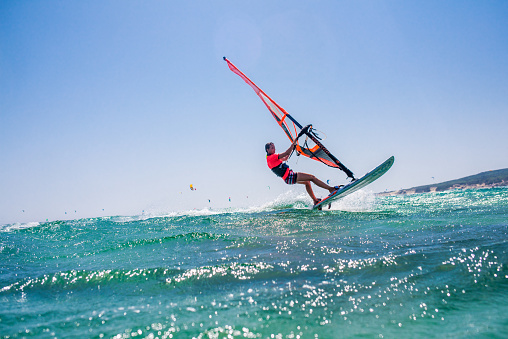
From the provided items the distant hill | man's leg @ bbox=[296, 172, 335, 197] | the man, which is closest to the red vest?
the man

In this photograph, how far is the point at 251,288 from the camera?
3496 millimetres

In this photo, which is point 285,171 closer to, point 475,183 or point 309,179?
point 309,179

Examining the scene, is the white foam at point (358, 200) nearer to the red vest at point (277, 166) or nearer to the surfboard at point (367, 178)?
the surfboard at point (367, 178)

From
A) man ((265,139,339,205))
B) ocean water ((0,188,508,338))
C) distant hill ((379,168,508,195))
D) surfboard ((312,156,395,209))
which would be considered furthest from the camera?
distant hill ((379,168,508,195))

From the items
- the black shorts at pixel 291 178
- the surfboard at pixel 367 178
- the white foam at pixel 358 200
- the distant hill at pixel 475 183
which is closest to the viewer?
the surfboard at pixel 367 178

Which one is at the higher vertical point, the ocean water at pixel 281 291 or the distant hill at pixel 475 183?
the ocean water at pixel 281 291

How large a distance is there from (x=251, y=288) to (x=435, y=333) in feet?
6.24

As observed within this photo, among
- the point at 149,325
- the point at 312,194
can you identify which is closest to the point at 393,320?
the point at 149,325

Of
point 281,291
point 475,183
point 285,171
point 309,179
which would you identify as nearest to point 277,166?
point 285,171

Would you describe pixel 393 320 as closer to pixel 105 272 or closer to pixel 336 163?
pixel 105 272

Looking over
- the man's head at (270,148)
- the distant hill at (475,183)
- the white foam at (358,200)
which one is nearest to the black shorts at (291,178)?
the man's head at (270,148)

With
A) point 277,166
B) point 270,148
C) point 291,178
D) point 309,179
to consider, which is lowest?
point 309,179

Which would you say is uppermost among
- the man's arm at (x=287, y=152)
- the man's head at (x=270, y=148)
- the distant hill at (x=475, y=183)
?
the man's head at (x=270, y=148)

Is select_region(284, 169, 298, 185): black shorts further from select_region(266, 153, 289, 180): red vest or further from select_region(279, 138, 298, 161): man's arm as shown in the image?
select_region(279, 138, 298, 161): man's arm
